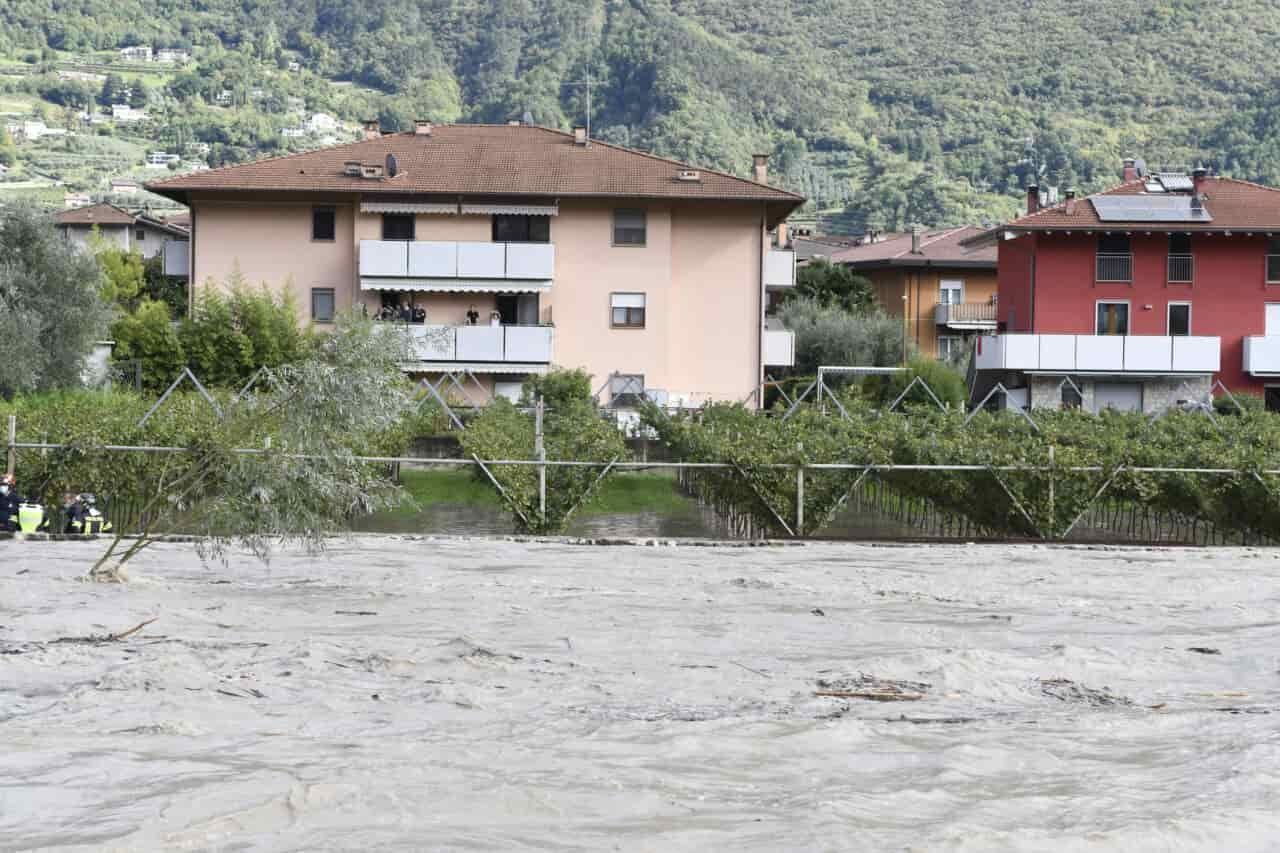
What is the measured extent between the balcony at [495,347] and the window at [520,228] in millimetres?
3447

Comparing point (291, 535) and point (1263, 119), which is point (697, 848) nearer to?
point (291, 535)

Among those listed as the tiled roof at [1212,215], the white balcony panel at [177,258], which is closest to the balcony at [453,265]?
the white balcony panel at [177,258]

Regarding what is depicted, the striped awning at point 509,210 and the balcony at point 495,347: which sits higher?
the striped awning at point 509,210

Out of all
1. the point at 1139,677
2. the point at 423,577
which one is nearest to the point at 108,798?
the point at 1139,677

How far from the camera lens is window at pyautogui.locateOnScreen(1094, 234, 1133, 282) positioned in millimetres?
56656

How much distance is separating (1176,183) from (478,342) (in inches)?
1057

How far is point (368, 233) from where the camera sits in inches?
1996

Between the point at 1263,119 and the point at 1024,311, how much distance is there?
8416 cm

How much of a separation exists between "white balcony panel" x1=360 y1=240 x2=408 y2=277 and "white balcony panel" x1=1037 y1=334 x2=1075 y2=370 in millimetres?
20531

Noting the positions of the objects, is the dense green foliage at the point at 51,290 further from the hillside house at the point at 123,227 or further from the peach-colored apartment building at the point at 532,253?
the hillside house at the point at 123,227

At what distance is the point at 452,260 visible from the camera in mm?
49438

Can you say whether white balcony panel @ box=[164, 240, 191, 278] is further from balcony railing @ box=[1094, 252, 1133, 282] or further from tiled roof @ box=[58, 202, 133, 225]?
tiled roof @ box=[58, 202, 133, 225]

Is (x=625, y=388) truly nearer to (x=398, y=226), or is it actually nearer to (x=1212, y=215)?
(x=398, y=226)

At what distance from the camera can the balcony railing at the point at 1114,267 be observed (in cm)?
5666
